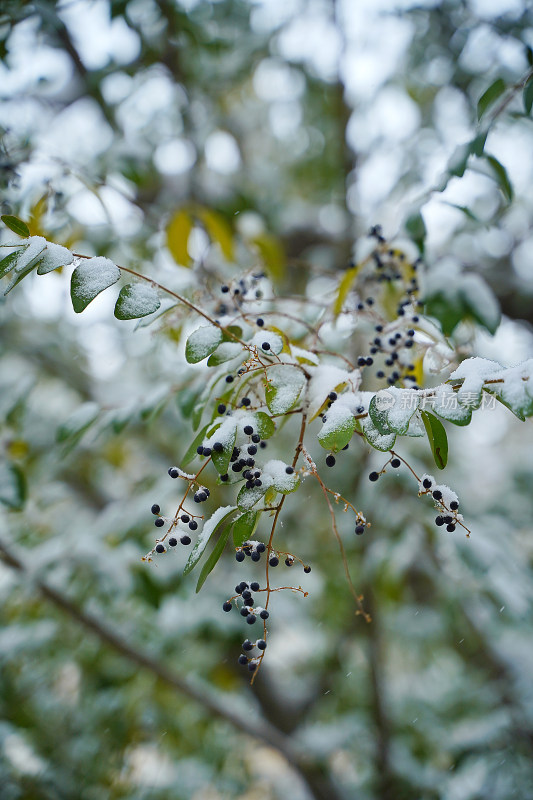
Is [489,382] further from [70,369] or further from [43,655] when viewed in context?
[43,655]

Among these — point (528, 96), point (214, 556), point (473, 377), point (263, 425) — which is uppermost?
point (528, 96)

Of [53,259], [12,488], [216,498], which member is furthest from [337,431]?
[216,498]

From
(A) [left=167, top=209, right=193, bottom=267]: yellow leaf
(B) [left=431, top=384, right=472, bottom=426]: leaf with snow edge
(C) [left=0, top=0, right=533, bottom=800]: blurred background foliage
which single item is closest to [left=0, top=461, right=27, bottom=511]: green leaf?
(C) [left=0, top=0, right=533, bottom=800]: blurred background foliage

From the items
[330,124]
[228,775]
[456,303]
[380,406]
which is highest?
[330,124]

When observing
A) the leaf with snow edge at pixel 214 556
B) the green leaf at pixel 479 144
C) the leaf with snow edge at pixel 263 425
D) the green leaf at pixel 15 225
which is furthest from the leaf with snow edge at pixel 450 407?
the green leaf at pixel 15 225

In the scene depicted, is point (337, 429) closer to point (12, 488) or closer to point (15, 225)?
point (15, 225)

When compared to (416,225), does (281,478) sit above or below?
below

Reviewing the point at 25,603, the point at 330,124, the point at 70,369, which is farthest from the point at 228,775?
the point at 330,124
